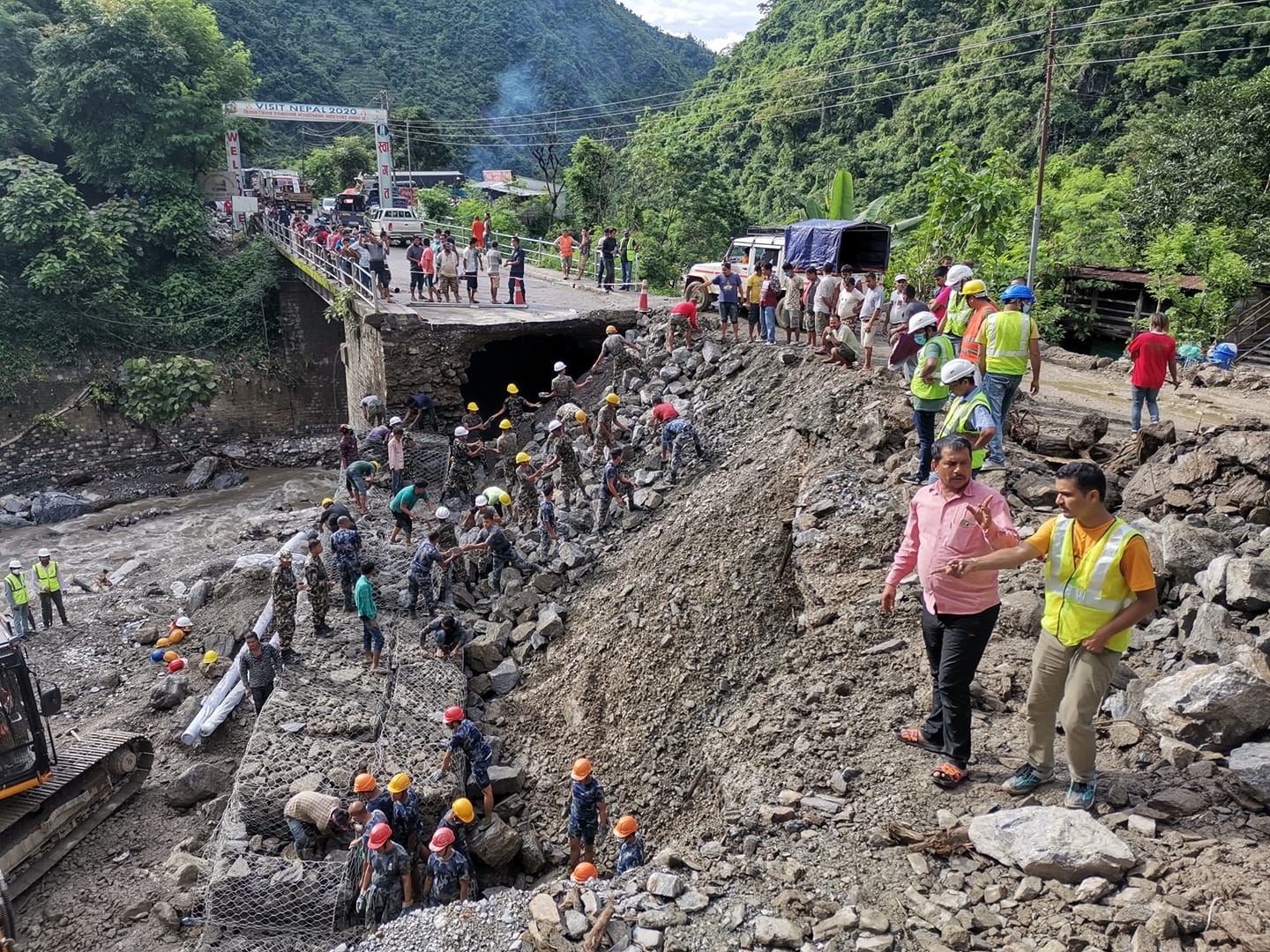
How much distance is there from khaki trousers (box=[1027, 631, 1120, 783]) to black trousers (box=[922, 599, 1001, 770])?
0.31 m

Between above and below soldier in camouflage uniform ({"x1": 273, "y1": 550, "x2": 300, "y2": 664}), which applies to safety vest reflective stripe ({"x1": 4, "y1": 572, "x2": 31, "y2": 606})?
below

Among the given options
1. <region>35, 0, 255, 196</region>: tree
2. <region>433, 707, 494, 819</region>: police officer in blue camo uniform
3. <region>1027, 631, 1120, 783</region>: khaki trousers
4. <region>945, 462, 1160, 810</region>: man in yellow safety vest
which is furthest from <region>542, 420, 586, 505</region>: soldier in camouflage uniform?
<region>35, 0, 255, 196</region>: tree

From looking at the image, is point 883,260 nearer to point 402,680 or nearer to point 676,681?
point 676,681

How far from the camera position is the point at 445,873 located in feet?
22.1

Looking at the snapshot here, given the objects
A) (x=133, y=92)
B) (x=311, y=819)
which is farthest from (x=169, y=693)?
(x=133, y=92)

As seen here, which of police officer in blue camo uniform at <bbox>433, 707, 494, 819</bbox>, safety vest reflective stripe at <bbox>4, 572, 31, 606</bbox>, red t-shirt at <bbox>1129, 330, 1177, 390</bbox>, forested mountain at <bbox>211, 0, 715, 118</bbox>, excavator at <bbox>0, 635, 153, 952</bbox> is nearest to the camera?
police officer in blue camo uniform at <bbox>433, 707, 494, 819</bbox>

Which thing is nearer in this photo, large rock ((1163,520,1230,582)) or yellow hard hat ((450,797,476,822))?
large rock ((1163,520,1230,582))

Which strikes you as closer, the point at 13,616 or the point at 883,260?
the point at 13,616

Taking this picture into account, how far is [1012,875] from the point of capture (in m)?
4.38

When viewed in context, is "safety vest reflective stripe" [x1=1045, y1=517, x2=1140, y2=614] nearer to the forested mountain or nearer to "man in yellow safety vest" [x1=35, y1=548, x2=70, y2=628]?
"man in yellow safety vest" [x1=35, y1=548, x2=70, y2=628]

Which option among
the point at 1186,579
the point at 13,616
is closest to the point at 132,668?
the point at 13,616

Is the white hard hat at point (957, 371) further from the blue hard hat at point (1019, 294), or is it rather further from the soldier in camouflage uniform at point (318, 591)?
the soldier in camouflage uniform at point (318, 591)

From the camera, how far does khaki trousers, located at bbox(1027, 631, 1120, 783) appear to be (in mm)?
4355

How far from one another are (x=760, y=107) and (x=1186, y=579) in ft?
152
